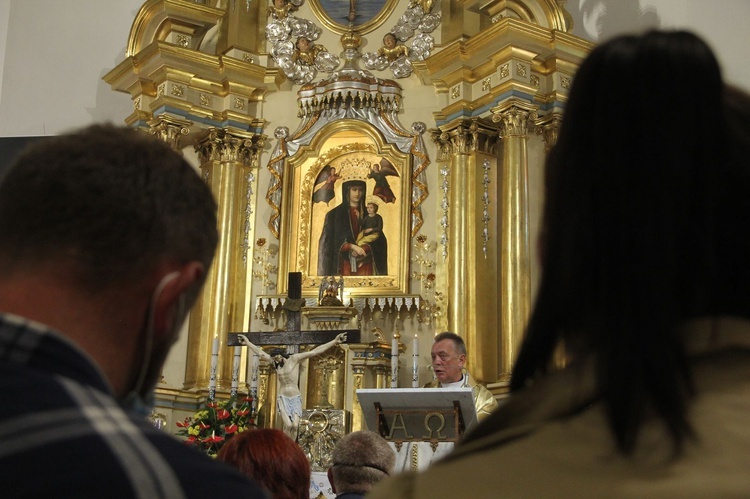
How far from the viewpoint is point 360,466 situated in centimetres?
358

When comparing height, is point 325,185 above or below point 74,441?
above

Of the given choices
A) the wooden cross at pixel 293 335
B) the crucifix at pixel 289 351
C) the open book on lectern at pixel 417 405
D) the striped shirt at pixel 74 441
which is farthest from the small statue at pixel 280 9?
the striped shirt at pixel 74 441

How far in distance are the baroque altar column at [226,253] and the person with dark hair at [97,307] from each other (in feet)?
28.5

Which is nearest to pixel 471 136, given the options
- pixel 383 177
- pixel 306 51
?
pixel 383 177

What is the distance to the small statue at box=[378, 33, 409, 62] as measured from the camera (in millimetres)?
10656

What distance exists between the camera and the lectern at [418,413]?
5648 millimetres

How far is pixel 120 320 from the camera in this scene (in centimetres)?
141

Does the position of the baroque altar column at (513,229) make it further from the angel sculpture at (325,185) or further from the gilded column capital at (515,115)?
the angel sculpture at (325,185)

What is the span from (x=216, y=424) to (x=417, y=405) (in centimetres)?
280

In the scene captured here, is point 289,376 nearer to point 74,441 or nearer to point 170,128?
point 170,128

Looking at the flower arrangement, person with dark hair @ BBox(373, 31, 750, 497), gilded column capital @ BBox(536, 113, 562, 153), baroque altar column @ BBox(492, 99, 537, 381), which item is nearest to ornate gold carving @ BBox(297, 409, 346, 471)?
the flower arrangement

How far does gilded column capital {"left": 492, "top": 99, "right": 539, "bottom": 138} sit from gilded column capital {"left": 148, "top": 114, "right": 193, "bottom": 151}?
11.1 ft

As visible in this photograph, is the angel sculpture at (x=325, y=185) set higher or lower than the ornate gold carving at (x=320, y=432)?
higher

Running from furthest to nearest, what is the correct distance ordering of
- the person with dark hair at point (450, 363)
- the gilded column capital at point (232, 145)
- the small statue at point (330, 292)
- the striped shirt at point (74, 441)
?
the gilded column capital at point (232, 145), the small statue at point (330, 292), the person with dark hair at point (450, 363), the striped shirt at point (74, 441)
